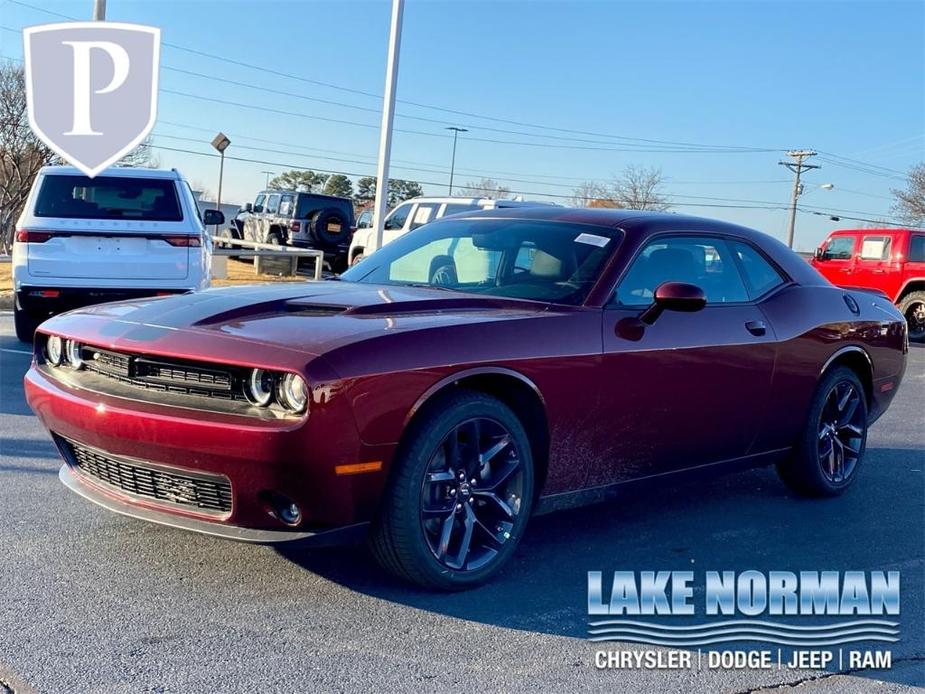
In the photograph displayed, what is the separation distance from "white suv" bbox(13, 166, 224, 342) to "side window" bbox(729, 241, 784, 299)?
5.94 m

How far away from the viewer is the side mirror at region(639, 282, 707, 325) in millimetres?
4242

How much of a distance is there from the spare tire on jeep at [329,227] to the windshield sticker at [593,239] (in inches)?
793

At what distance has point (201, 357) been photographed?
3383 mm

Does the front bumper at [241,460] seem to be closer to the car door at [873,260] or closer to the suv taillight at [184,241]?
the suv taillight at [184,241]

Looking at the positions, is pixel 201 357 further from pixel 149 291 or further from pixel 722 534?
pixel 149 291

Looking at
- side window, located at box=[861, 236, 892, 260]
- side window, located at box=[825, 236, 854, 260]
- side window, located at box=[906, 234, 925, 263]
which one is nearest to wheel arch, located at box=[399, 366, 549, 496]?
side window, located at box=[906, 234, 925, 263]

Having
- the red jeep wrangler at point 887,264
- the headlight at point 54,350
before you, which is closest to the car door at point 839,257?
the red jeep wrangler at point 887,264

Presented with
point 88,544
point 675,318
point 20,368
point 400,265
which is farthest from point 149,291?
point 675,318

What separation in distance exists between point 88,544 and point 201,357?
1.20m

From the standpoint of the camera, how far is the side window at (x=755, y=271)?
5.14 m

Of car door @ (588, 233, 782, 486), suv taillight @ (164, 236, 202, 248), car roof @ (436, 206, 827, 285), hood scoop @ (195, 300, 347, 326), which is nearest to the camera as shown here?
hood scoop @ (195, 300, 347, 326)

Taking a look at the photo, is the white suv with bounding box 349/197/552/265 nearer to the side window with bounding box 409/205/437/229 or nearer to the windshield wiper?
the side window with bounding box 409/205/437/229

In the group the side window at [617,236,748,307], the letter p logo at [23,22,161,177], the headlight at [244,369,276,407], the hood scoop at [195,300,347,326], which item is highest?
the letter p logo at [23,22,161,177]

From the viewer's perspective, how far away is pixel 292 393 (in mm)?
3312
